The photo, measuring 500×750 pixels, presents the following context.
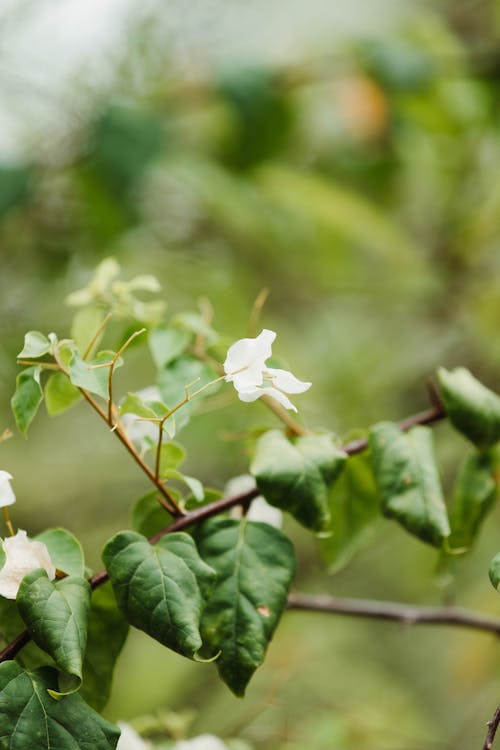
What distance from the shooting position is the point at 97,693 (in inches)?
13.6

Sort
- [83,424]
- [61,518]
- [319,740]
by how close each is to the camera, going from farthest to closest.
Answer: [83,424], [61,518], [319,740]

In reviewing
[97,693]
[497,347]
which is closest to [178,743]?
[97,693]

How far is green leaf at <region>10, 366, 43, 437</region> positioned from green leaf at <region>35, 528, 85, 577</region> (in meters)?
0.05

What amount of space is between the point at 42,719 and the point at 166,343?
20 cm

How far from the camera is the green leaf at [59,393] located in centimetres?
38

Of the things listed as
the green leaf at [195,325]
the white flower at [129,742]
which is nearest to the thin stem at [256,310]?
the green leaf at [195,325]

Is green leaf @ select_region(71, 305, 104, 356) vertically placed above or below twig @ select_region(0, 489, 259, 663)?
above

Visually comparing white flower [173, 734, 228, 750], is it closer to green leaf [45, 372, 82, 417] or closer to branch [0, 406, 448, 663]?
branch [0, 406, 448, 663]

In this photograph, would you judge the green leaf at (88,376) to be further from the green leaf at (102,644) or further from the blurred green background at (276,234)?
the blurred green background at (276,234)

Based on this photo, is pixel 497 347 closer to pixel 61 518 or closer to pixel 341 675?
pixel 341 675

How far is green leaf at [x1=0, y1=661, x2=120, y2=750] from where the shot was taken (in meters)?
0.29

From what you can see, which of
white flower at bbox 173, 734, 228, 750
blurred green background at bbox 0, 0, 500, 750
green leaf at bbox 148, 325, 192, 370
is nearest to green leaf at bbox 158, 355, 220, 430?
green leaf at bbox 148, 325, 192, 370

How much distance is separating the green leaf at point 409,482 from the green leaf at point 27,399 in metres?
0.17

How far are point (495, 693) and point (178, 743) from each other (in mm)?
980
